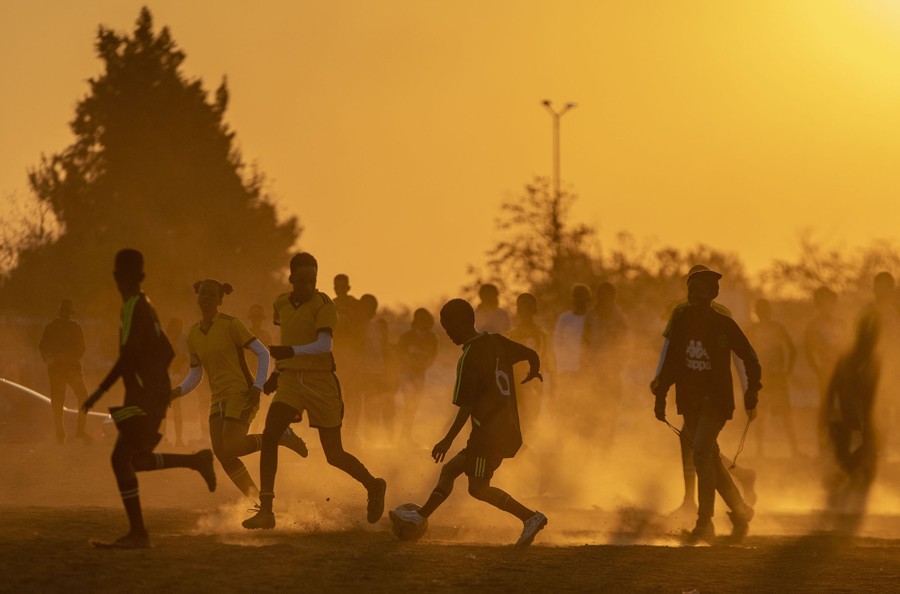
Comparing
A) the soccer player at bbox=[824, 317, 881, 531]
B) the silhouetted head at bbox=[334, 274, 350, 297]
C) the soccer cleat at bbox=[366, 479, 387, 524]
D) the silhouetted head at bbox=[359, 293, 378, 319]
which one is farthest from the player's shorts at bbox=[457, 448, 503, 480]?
the silhouetted head at bbox=[359, 293, 378, 319]

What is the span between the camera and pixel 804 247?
9669cm

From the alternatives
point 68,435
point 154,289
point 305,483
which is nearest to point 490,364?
point 305,483

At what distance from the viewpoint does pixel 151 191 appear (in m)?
66.4

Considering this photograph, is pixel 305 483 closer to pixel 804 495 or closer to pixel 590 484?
pixel 590 484

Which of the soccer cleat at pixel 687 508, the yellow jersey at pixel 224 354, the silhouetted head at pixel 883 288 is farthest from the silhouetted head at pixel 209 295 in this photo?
the silhouetted head at pixel 883 288

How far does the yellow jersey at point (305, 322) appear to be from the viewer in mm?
13344

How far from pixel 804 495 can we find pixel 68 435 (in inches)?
379

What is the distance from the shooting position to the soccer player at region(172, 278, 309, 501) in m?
13.8

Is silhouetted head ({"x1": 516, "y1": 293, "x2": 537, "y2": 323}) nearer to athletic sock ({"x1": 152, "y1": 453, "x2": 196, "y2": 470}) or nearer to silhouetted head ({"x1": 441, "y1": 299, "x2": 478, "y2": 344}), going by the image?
silhouetted head ({"x1": 441, "y1": 299, "x2": 478, "y2": 344})

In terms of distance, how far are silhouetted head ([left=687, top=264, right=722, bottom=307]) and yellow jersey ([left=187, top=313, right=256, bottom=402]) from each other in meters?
3.15

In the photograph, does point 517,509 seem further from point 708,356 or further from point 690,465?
point 690,465

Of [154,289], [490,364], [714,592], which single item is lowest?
[714,592]

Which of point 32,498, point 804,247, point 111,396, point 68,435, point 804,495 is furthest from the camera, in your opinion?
point 804,247

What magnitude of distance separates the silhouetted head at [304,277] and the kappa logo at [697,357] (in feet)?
9.41
